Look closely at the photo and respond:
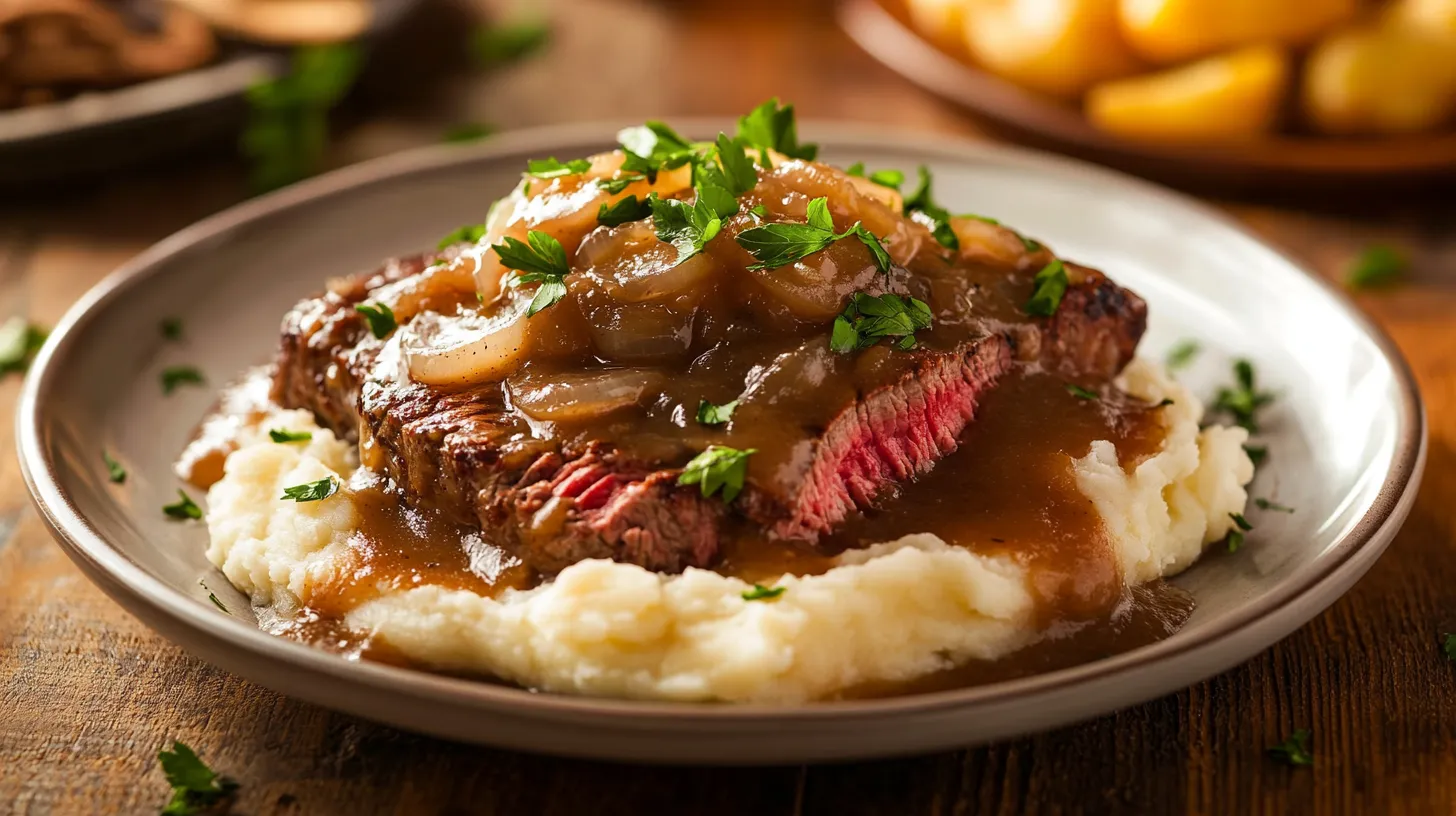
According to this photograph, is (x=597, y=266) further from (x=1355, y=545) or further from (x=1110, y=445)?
(x=1355, y=545)

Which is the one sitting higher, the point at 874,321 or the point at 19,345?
the point at 874,321

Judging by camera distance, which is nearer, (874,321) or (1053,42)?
(874,321)

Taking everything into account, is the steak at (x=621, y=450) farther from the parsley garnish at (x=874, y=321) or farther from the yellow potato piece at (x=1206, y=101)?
the yellow potato piece at (x=1206, y=101)

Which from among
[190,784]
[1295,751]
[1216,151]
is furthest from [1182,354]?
[190,784]

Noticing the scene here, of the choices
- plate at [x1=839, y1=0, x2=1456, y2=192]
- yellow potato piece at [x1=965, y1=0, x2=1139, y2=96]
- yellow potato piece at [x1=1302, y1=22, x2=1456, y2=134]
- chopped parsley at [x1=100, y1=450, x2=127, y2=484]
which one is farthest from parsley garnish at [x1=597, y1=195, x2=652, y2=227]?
yellow potato piece at [x1=1302, y1=22, x2=1456, y2=134]

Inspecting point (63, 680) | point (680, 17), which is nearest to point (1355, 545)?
point (63, 680)

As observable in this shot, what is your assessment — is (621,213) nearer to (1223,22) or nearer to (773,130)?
(773,130)
